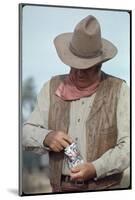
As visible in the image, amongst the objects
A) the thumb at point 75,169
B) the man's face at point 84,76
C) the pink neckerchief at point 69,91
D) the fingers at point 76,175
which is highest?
the man's face at point 84,76

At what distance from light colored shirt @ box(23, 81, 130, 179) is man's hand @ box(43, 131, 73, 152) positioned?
0.07ft

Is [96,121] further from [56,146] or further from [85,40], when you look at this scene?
[85,40]

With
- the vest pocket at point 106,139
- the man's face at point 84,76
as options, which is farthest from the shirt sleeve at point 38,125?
the vest pocket at point 106,139

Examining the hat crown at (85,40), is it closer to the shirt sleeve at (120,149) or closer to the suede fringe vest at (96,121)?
the suede fringe vest at (96,121)

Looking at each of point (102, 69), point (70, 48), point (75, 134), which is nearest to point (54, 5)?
point (70, 48)

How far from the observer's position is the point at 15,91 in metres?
2.79

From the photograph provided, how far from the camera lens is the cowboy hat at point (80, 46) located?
2846 millimetres

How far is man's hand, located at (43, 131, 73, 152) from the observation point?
2842mm

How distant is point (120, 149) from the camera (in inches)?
116

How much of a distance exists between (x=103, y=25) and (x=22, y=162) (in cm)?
81

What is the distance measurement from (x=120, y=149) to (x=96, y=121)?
0.20m

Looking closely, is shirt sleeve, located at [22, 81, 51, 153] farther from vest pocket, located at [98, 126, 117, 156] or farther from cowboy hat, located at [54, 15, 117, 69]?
vest pocket, located at [98, 126, 117, 156]

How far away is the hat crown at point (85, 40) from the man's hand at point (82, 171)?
0.56 meters

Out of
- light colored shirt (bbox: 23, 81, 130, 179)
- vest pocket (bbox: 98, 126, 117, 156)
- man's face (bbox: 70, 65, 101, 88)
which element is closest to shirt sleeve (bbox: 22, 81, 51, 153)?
light colored shirt (bbox: 23, 81, 130, 179)
